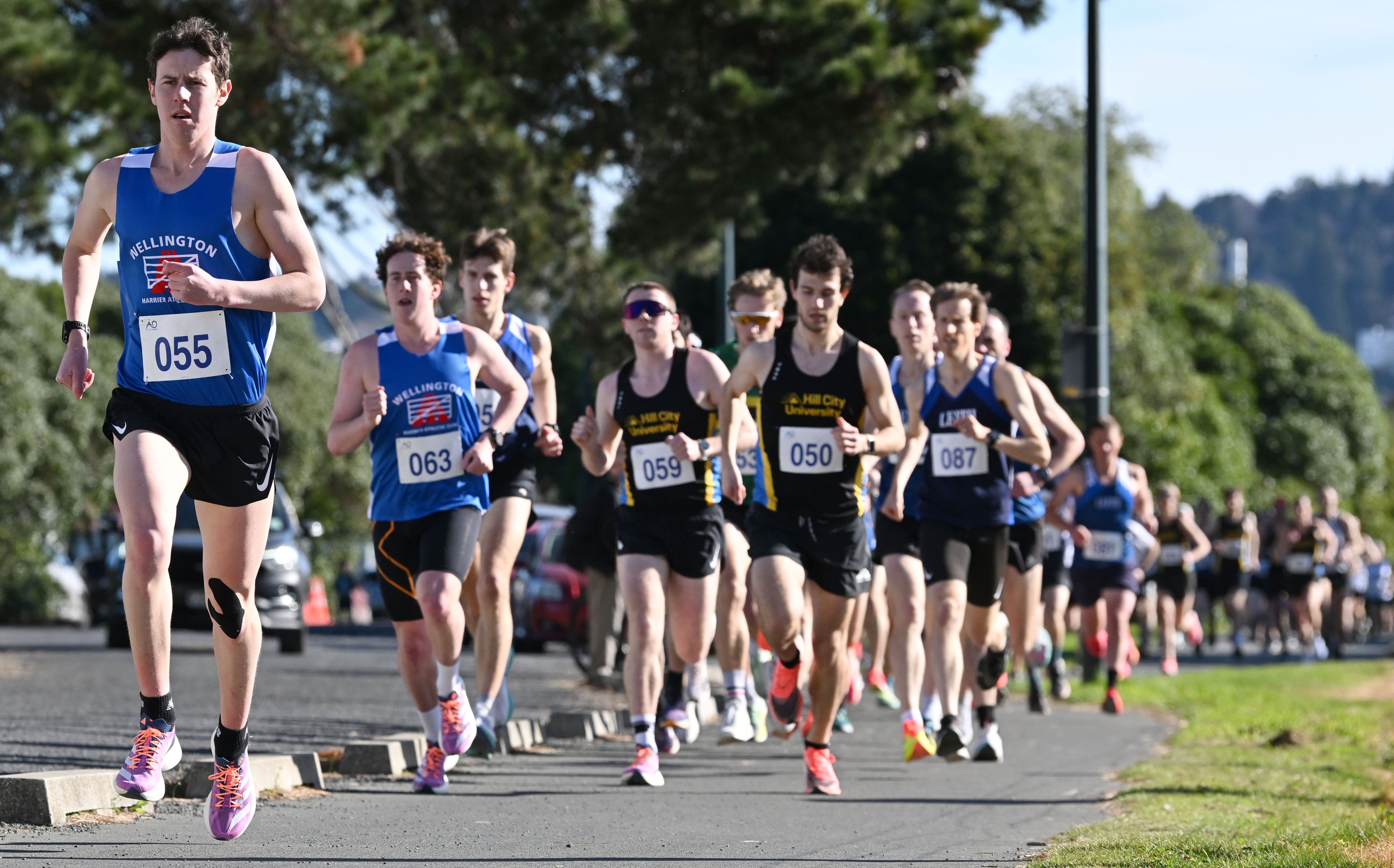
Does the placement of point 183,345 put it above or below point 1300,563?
above

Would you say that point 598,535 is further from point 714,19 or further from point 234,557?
point 234,557

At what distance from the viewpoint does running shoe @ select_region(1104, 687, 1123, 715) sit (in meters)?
14.5

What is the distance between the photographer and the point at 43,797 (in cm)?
655

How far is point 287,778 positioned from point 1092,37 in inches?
491

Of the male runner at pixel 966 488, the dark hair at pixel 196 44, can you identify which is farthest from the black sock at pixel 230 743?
the male runner at pixel 966 488

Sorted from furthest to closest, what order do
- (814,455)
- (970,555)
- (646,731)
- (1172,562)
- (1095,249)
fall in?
1. (1172,562)
2. (1095,249)
3. (970,555)
4. (646,731)
5. (814,455)

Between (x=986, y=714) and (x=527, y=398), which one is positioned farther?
(x=986, y=714)

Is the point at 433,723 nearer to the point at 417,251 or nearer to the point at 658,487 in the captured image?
the point at 658,487

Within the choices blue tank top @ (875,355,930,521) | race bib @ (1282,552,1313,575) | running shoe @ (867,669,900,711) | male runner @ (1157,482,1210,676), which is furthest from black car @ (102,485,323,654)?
race bib @ (1282,552,1313,575)

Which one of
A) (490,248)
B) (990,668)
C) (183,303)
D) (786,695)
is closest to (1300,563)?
(990,668)

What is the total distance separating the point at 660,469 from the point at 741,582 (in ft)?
5.96

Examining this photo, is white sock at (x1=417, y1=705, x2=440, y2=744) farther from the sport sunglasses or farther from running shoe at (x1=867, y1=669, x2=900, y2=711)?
running shoe at (x1=867, y1=669, x2=900, y2=711)

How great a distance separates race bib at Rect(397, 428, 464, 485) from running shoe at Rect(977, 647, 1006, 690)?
321 cm

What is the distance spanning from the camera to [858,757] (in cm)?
1038
